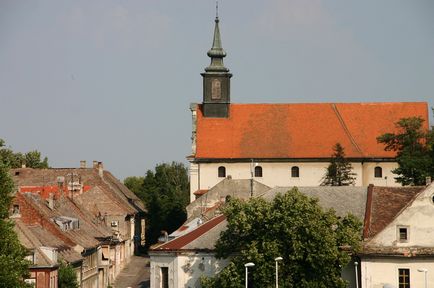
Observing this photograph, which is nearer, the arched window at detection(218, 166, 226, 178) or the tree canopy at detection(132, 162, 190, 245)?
the arched window at detection(218, 166, 226, 178)

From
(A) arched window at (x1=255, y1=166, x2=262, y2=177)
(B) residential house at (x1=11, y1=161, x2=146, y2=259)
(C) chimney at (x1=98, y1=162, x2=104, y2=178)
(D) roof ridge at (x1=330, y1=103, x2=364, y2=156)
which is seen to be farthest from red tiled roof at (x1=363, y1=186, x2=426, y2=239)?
(C) chimney at (x1=98, y1=162, x2=104, y2=178)

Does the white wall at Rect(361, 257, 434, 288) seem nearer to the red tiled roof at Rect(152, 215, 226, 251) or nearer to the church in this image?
the red tiled roof at Rect(152, 215, 226, 251)

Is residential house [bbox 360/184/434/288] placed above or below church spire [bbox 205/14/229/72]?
below

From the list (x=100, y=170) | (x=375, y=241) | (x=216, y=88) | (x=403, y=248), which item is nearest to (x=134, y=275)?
(x=216, y=88)

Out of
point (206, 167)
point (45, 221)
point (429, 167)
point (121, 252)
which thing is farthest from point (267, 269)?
point (206, 167)

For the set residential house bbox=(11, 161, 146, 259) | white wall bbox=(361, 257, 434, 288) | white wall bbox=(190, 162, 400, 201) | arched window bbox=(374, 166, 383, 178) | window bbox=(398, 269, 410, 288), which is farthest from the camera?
white wall bbox=(190, 162, 400, 201)

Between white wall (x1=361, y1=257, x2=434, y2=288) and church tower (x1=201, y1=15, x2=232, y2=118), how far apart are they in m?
52.5

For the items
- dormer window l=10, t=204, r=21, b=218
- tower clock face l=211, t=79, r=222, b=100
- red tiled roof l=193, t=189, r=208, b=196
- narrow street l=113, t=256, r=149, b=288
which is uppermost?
tower clock face l=211, t=79, r=222, b=100

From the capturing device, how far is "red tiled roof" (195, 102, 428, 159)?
110625mm

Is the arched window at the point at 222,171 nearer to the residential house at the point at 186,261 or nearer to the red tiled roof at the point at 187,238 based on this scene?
the red tiled roof at the point at 187,238

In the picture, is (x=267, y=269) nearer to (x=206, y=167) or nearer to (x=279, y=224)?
(x=279, y=224)

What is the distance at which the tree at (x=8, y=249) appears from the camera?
55303 mm

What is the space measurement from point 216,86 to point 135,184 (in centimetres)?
5908

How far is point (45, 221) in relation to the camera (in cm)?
7806
